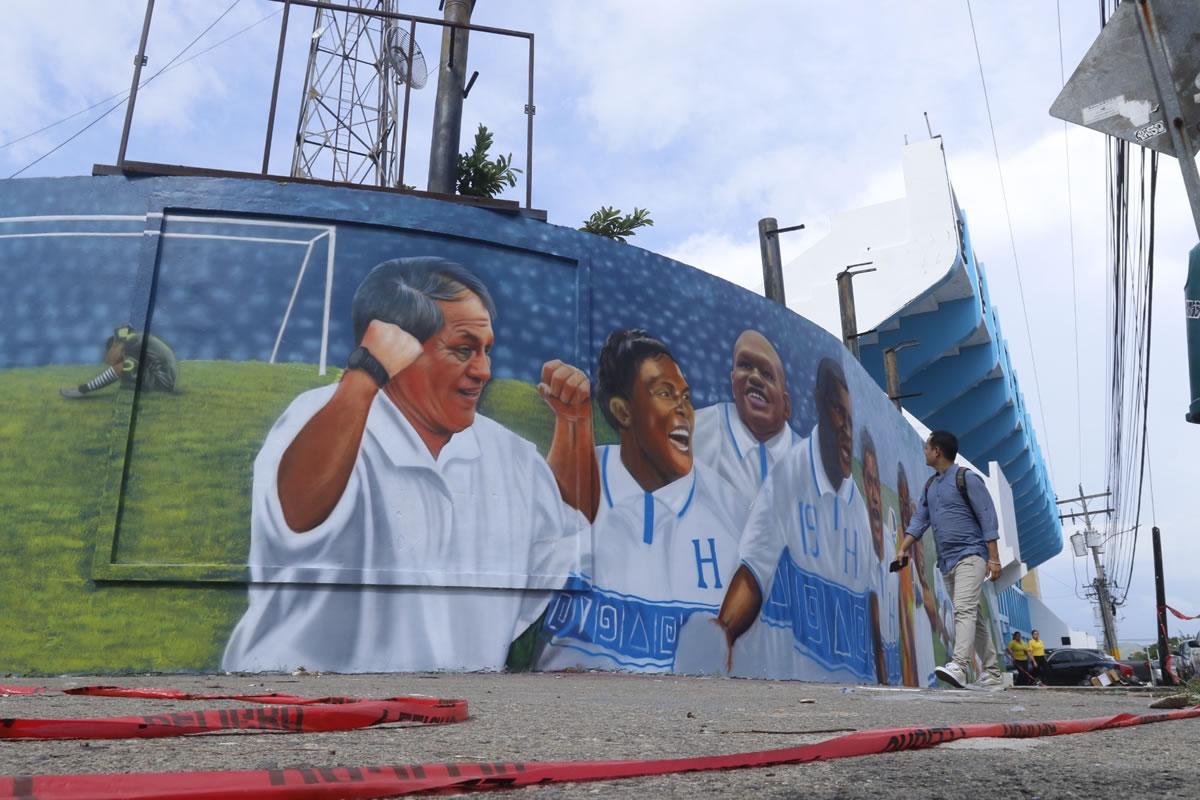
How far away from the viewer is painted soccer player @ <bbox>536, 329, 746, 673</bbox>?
8266 mm

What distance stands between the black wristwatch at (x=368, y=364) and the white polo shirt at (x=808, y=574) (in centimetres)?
368

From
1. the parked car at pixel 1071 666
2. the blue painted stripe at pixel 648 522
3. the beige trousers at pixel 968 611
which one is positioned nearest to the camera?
the beige trousers at pixel 968 611

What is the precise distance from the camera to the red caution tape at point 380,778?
6.01 feet

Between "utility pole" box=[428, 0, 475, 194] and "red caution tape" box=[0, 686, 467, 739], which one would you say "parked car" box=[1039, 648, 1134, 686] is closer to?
"utility pole" box=[428, 0, 475, 194]

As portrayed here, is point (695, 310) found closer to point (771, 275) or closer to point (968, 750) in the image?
point (771, 275)

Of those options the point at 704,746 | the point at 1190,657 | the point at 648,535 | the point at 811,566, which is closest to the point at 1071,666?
the point at 1190,657

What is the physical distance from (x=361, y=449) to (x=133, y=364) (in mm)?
1736

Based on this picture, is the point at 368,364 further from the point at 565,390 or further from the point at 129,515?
the point at 129,515

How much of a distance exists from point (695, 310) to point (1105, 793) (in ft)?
25.9

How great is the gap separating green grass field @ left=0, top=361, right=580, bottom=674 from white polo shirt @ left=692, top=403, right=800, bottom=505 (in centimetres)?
366

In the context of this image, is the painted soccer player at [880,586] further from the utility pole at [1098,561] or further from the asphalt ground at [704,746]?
the utility pole at [1098,561]

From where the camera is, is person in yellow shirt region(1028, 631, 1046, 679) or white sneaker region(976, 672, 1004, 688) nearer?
white sneaker region(976, 672, 1004, 688)

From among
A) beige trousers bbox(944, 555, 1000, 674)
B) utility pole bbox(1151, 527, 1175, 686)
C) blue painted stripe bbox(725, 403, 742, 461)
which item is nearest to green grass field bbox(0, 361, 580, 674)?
blue painted stripe bbox(725, 403, 742, 461)

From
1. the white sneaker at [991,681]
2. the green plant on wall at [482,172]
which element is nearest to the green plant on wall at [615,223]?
the green plant on wall at [482,172]
